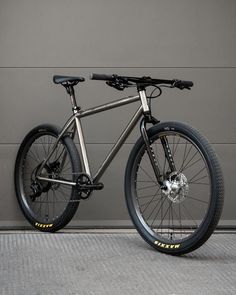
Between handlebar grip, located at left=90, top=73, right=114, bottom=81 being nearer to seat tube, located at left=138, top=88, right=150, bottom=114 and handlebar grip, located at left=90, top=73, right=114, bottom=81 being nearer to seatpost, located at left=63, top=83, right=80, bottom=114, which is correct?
seat tube, located at left=138, top=88, right=150, bottom=114

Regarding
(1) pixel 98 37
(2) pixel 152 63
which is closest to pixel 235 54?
(2) pixel 152 63

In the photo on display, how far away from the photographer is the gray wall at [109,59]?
18.2 feet

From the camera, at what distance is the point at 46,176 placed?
5.43 metres

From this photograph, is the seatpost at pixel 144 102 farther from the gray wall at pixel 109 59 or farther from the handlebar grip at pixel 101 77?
the gray wall at pixel 109 59

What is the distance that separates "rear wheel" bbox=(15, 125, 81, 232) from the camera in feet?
17.1

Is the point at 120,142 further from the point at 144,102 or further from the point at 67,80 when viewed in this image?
the point at 67,80

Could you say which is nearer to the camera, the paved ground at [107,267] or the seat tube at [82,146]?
the paved ground at [107,267]

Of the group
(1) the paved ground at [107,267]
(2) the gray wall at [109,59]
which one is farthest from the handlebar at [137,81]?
(1) the paved ground at [107,267]

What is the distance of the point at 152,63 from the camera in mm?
5578

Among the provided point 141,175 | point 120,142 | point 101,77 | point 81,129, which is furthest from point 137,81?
point 141,175

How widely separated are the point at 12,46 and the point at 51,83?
1.30 ft

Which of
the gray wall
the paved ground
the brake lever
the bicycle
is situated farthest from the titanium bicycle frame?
the paved ground

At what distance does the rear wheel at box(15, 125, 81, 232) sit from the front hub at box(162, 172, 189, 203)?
0.79m

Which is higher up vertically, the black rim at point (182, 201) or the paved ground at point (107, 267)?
the black rim at point (182, 201)
